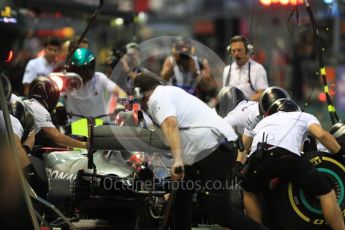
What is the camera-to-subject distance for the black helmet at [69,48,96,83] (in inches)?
448

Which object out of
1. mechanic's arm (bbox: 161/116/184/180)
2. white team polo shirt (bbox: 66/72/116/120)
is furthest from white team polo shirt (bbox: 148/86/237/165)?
white team polo shirt (bbox: 66/72/116/120)

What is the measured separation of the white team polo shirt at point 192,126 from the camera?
24.4 feet

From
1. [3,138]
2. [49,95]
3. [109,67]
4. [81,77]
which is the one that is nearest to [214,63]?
[109,67]

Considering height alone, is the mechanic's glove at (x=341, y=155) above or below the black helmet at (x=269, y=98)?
below

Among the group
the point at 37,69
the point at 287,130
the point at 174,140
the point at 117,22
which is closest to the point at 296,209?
the point at 287,130

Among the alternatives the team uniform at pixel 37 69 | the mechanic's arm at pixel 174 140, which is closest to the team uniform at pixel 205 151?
the mechanic's arm at pixel 174 140

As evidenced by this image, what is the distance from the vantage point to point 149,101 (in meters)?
7.45

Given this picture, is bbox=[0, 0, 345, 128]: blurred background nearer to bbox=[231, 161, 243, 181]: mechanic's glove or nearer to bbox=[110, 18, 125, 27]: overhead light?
bbox=[110, 18, 125, 27]: overhead light

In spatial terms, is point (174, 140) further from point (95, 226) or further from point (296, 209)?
point (95, 226)

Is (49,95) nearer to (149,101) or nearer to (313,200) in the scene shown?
(149,101)

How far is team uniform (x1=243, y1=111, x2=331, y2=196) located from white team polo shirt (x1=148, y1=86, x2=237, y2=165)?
2.53 feet

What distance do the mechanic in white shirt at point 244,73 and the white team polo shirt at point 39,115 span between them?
338cm

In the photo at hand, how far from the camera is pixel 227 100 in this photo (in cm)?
990

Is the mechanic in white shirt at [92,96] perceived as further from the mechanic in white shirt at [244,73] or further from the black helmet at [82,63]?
the mechanic in white shirt at [244,73]
